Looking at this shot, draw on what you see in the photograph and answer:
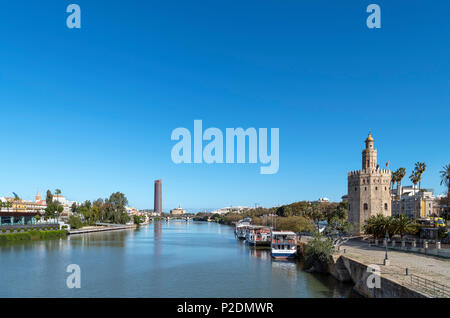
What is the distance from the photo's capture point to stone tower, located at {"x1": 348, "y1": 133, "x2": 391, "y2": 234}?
58.9 metres

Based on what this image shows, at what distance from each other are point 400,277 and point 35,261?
43.5 m

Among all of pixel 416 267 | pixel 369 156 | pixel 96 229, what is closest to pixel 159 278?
pixel 416 267

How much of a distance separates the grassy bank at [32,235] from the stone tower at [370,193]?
68265 mm

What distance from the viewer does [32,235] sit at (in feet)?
268

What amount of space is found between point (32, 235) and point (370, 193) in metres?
73.3

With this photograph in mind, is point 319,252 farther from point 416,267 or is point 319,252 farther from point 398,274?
point 398,274

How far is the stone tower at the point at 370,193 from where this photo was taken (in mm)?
58875

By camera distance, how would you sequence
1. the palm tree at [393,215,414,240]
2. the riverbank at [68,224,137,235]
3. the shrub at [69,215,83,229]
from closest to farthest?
the palm tree at [393,215,414,240], the riverbank at [68,224,137,235], the shrub at [69,215,83,229]

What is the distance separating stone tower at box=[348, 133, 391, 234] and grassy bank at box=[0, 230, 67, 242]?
6827 cm

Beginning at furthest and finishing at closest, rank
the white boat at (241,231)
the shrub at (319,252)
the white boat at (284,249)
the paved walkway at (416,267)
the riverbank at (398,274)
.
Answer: the white boat at (241,231), the white boat at (284,249), the shrub at (319,252), the paved walkway at (416,267), the riverbank at (398,274)
